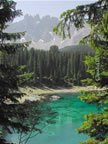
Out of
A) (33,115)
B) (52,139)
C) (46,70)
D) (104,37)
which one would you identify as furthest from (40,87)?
(104,37)

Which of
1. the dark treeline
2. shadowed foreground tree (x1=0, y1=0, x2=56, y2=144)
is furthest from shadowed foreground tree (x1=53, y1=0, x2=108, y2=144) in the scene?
the dark treeline

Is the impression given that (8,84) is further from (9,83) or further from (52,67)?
(52,67)

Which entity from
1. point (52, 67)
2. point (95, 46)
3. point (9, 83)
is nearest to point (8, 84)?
point (9, 83)

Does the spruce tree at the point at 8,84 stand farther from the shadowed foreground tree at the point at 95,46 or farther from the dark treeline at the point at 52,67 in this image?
the dark treeline at the point at 52,67

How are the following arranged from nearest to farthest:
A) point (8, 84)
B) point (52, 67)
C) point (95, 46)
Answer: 1. point (95, 46)
2. point (8, 84)
3. point (52, 67)

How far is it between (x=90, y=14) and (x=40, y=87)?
67.9 m

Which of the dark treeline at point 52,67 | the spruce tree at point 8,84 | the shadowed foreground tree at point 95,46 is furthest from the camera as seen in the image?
the dark treeline at point 52,67

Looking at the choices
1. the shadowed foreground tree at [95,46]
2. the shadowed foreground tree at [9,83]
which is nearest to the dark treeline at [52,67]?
the shadowed foreground tree at [9,83]

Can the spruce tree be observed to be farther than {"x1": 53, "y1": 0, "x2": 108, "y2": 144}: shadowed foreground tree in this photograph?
Yes

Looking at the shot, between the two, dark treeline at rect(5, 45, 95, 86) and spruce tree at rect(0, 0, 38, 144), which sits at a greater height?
spruce tree at rect(0, 0, 38, 144)

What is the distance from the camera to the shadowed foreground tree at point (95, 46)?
17.0 feet

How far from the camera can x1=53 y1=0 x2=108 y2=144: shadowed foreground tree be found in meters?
5.19

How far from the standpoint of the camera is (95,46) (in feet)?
21.9

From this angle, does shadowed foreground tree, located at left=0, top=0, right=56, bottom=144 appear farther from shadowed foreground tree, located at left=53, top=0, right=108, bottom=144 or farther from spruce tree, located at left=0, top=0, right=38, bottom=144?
shadowed foreground tree, located at left=53, top=0, right=108, bottom=144
